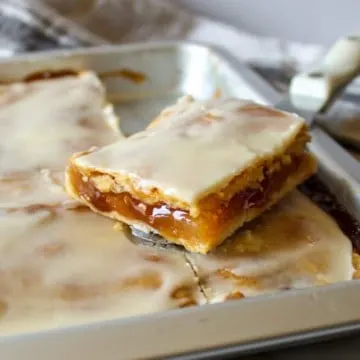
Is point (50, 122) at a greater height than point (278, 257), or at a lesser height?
lesser

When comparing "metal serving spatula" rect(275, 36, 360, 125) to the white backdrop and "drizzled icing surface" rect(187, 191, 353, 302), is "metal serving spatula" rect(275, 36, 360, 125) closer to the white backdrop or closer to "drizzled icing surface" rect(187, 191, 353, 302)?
"drizzled icing surface" rect(187, 191, 353, 302)

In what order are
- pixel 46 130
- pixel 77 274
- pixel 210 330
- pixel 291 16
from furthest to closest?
1. pixel 291 16
2. pixel 46 130
3. pixel 77 274
4. pixel 210 330

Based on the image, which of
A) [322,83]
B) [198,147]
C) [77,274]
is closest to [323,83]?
[322,83]

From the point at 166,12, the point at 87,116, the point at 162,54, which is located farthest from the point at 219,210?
the point at 166,12

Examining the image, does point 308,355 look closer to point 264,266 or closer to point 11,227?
point 264,266

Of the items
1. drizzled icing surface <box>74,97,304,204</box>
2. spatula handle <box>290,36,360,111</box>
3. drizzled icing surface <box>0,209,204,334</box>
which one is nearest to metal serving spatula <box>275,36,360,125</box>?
spatula handle <box>290,36,360,111</box>

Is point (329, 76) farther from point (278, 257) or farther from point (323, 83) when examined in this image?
point (278, 257)

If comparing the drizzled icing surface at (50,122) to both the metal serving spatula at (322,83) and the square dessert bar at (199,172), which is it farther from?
the metal serving spatula at (322,83)
